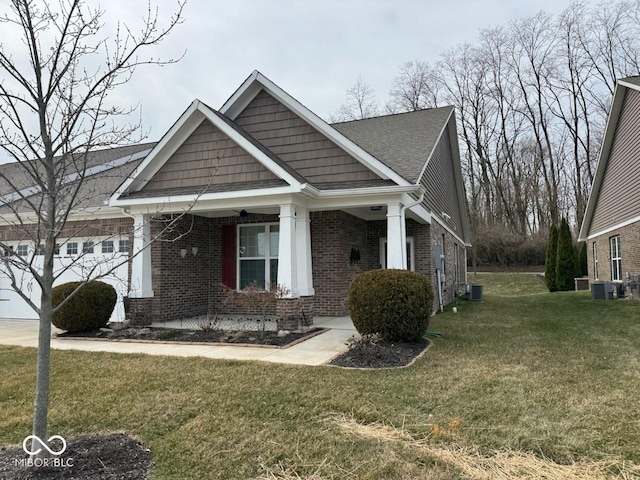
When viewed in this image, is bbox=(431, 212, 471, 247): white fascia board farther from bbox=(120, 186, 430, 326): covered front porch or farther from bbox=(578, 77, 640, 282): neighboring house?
bbox=(578, 77, 640, 282): neighboring house

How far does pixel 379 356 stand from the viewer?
653 cm

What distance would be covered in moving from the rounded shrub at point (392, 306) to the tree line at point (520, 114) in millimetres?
26022

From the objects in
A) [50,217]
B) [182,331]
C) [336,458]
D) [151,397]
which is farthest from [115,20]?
[182,331]

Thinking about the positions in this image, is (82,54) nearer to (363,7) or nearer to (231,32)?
(231,32)

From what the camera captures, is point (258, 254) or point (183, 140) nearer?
point (183, 140)

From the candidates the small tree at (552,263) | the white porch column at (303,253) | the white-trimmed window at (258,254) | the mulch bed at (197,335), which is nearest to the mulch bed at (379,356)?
the mulch bed at (197,335)

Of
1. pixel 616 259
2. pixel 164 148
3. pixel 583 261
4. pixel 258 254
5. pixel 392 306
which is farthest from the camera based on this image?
pixel 583 261

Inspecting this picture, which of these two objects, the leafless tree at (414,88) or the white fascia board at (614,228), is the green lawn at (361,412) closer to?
the white fascia board at (614,228)

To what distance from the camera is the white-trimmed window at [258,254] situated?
1180 centimetres

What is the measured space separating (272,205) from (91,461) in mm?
6400

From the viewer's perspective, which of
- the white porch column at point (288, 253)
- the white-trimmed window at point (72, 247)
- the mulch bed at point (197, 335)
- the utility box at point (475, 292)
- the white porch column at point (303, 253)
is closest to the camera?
the mulch bed at point (197, 335)

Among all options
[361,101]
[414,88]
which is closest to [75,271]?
[361,101]

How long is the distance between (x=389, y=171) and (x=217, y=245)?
18.5ft

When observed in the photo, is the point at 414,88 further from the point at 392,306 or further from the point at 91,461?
the point at 91,461
